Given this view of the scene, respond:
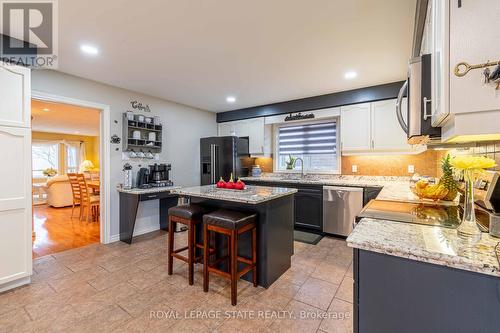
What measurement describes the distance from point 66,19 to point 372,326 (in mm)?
2988

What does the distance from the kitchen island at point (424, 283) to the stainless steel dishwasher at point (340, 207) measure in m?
2.54

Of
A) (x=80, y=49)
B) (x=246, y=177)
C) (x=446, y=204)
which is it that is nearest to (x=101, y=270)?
(x=80, y=49)

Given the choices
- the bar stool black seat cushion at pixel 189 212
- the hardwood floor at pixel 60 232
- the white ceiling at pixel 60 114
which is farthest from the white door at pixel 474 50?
the white ceiling at pixel 60 114

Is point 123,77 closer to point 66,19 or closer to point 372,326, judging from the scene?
Result: point 66,19

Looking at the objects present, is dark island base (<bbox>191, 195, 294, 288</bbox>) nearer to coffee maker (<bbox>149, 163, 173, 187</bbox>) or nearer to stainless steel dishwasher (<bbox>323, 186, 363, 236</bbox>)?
stainless steel dishwasher (<bbox>323, 186, 363, 236</bbox>)

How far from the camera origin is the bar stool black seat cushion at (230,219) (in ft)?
6.75

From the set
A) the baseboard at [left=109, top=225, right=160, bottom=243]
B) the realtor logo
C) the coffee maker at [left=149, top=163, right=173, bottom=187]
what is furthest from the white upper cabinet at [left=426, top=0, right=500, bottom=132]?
the baseboard at [left=109, top=225, right=160, bottom=243]

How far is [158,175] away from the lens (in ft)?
13.1

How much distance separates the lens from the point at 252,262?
226cm

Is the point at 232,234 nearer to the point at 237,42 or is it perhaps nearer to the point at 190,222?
the point at 190,222

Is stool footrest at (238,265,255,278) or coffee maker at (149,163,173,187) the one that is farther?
coffee maker at (149,163,173,187)

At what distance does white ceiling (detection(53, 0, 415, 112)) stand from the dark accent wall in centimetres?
16

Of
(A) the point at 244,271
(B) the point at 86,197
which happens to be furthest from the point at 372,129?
(B) the point at 86,197

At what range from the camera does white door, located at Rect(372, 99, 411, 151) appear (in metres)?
3.48
